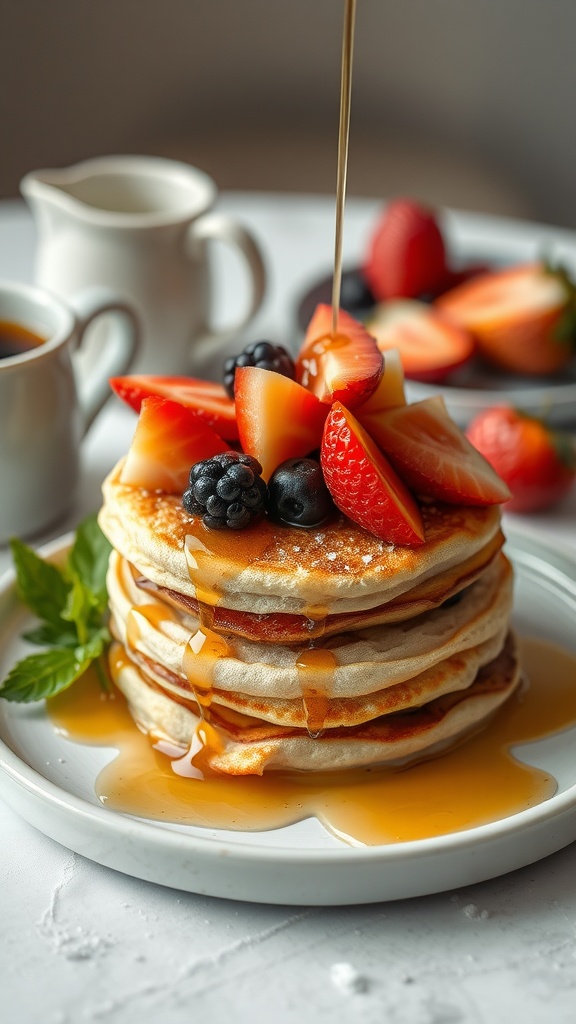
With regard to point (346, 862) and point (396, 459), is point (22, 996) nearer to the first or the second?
point (346, 862)

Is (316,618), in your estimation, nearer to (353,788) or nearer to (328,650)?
(328,650)

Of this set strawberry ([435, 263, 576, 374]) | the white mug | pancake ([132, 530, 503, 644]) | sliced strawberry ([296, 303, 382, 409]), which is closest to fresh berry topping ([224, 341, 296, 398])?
sliced strawberry ([296, 303, 382, 409])

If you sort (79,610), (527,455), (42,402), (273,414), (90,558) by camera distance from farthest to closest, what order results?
1. (527,455)
2. (42,402)
3. (90,558)
4. (79,610)
5. (273,414)

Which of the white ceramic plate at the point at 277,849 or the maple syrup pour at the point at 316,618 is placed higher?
the maple syrup pour at the point at 316,618

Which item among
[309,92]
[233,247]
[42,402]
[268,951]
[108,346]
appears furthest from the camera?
[309,92]

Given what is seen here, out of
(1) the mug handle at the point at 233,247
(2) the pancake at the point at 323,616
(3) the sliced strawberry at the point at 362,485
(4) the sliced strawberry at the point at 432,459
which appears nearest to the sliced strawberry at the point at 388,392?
(4) the sliced strawberry at the point at 432,459

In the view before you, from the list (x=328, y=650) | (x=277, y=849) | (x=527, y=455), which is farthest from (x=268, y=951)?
(x=527, y=455)

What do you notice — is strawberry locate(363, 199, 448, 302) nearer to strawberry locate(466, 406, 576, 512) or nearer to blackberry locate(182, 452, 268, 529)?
strawberry locate(466, 406, 576, 512)

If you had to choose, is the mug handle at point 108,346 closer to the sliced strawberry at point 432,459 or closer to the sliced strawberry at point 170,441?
the sliced strawberry at point 170,441
